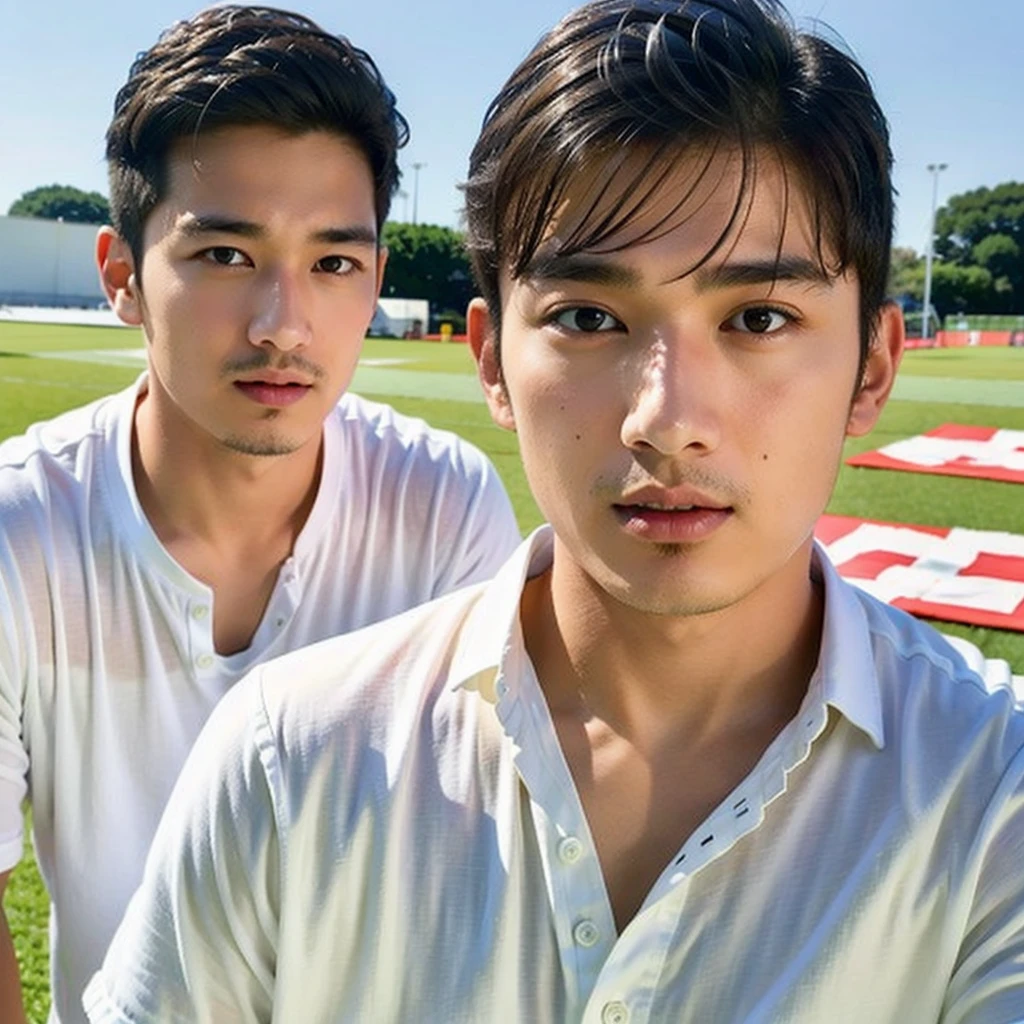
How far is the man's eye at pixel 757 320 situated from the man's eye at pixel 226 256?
45.6 inches

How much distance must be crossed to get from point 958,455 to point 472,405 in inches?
244

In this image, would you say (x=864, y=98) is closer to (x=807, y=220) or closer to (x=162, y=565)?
(x=807, y=220)

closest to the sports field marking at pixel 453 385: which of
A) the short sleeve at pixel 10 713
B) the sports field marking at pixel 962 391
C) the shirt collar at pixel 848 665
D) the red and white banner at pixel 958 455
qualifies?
the sports field marking at pixel 962 391

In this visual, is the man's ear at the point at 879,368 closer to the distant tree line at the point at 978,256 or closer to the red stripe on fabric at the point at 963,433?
the red stripe on fabric at the point at 963,433

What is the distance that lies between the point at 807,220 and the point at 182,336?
1227mm

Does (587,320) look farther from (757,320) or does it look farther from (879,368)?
(879,368)

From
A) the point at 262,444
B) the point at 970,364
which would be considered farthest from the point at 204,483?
the point at 970,364

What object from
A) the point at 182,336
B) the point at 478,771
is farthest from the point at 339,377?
the point at 478,771

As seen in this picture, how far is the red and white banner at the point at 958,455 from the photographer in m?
8.78

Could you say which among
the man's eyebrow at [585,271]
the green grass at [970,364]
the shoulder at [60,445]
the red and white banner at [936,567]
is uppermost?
the man's eyebrow at [585,271]

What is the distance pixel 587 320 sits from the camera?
1.16 meters

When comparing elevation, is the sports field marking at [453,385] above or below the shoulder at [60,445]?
below

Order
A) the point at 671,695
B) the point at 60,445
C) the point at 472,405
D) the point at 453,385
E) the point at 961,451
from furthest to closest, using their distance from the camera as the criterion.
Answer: the point at 453,385
the point at 472,405
the point at 961,451
the point at 60,445
the point at 671,695

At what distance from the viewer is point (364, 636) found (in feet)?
4.28
